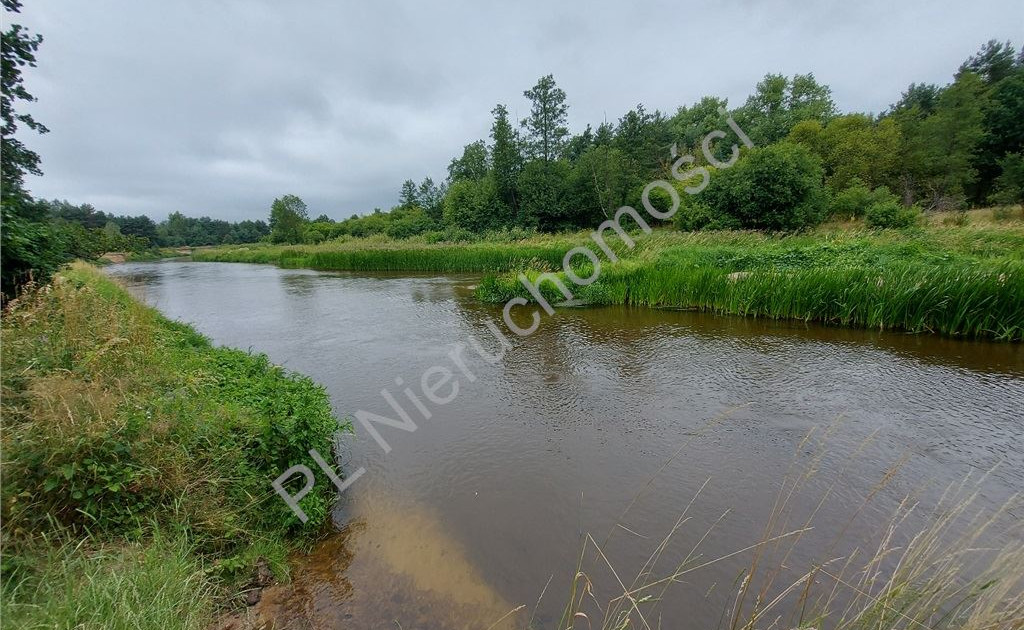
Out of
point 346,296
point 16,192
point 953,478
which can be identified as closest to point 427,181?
point 346,296

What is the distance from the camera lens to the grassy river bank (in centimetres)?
718

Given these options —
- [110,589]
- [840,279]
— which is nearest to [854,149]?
[840,279]

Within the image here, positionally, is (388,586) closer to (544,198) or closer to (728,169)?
(728,169)

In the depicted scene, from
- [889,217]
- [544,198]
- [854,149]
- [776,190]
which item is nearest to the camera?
[889,217]

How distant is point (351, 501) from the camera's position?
139 inches

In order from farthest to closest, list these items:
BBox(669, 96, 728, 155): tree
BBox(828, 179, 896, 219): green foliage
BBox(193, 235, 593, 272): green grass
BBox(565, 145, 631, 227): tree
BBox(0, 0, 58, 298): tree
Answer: BBox(669, 96, 728, 155): tree, BBox(565, 145, 631, 227): tree, BBox(828, 179, 896, 219): green foliage, BBox(193, 235, 593, 272): green grass, BBox(0, 0, 58, 298): tree

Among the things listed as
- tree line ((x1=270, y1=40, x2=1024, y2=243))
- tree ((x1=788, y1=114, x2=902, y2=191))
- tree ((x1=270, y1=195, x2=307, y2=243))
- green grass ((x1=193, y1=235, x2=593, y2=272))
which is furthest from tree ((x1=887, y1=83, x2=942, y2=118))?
tree ((x1=270, y1=195, x2=307, y2=243))

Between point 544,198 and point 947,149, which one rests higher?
point 947,149

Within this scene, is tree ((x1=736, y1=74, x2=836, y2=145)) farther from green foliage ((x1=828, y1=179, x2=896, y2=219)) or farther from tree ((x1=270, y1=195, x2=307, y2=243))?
tree ((x1=270, y1=195, x2=307, y2=243))

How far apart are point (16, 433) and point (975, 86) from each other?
45.6 meters

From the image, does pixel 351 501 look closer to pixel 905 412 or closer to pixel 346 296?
pixel 905 412

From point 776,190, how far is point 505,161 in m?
24.5

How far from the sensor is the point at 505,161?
3750cm

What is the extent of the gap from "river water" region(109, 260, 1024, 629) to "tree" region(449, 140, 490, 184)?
139 ft
